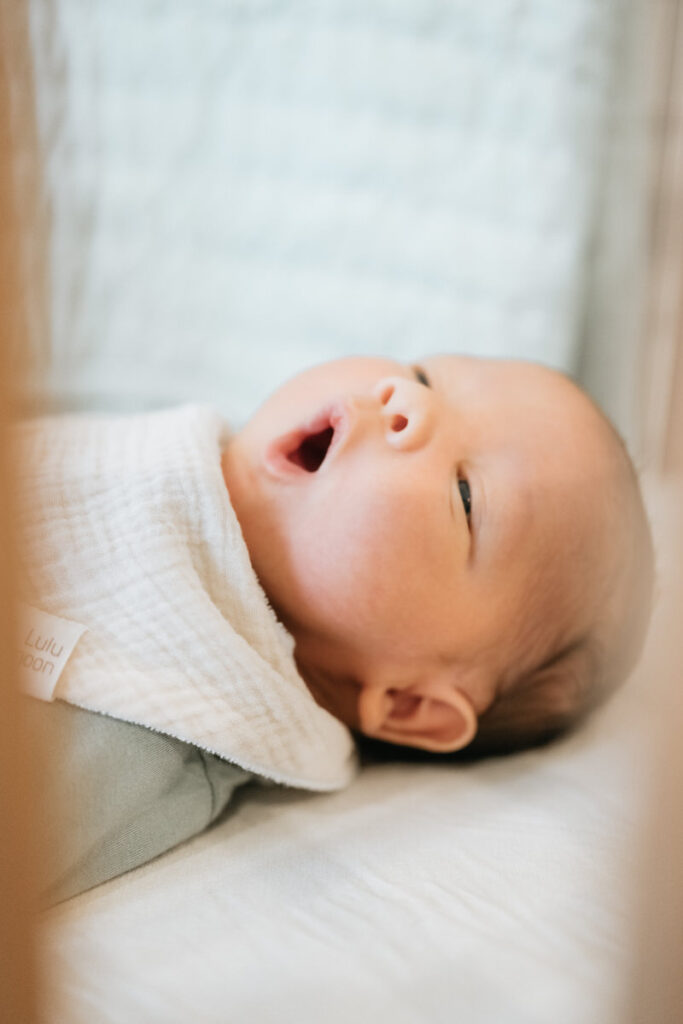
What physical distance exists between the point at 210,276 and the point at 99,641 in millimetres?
660

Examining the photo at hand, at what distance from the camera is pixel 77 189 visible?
1.17 m

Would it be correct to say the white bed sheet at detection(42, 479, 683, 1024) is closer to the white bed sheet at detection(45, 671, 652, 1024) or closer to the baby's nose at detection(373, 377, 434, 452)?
the white bed sheet at detection(45, 671, 652, 1024)

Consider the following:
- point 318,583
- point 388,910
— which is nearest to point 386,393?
point 318,583

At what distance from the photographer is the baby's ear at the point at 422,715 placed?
0.79 metres

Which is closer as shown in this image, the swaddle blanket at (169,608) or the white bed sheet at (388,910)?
the white bed sheet at (388,910)

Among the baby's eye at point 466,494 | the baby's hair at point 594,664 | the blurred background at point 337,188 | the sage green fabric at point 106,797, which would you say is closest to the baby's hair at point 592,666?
the baby's hair at point 594,664

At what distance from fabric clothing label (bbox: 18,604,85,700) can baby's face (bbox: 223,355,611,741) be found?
0.52 feet

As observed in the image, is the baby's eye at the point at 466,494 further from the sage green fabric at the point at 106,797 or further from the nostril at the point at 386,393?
the sage green fabric at the point at 106,797

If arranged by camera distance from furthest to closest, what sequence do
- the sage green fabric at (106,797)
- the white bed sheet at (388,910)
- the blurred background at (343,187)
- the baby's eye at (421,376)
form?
1. the blurred background at (343,187)
2. the baby's eye at (421,376)
3. the sage green fabric at (106,797)
4. the white bed sheet at (388,910)

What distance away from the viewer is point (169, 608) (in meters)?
0.69

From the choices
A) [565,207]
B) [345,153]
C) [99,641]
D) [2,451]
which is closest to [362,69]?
[345,153]

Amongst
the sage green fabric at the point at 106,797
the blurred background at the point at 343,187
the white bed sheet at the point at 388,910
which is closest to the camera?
the white bed sheet at the point at 388,910

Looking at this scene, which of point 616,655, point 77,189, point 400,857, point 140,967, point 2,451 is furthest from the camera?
point 77,189

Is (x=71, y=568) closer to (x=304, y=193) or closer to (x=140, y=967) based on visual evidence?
(x=140, y=967)
